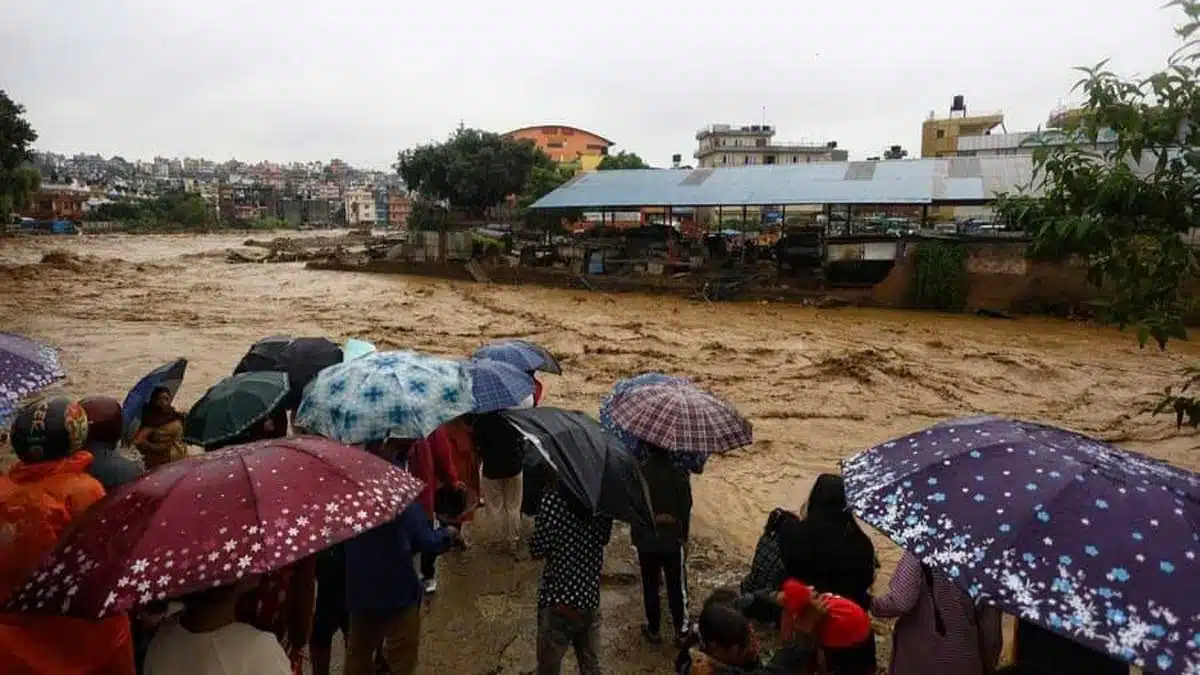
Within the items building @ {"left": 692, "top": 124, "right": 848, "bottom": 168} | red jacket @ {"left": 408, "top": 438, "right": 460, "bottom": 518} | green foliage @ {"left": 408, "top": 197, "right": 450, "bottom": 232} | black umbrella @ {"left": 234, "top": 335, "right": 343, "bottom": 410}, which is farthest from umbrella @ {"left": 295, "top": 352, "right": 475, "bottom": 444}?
building @ {"left": 692, "top": 124, "right": 848, "bottom": 168}

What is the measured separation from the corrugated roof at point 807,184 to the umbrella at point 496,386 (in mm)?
16840

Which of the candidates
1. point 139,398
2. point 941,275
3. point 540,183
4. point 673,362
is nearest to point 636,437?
point 139,398

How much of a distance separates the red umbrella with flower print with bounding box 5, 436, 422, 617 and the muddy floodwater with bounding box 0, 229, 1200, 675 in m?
2.11

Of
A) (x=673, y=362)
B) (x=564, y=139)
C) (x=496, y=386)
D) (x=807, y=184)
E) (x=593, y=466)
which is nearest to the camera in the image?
(x=593, y=466)

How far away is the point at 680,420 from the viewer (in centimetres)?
354

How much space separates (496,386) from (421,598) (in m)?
1.43

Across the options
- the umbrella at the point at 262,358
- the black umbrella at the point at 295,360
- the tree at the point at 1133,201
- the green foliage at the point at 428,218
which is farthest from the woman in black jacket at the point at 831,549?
the green foliage at the point at 428,218

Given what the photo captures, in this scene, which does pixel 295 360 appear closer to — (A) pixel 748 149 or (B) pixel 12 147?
(B) pixel 12 147

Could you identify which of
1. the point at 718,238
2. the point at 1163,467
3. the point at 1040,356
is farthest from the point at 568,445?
the point at 718,238

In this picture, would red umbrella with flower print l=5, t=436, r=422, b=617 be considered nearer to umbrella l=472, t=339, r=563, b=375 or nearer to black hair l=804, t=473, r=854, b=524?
black hair l=804, t=473, r=854, b=524

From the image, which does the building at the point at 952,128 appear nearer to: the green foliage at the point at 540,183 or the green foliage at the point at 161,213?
the green foliage at the point at 540,183

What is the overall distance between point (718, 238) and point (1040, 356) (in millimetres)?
11468

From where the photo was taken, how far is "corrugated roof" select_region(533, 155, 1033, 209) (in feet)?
64.0

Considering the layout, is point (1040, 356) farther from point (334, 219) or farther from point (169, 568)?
point (334, 219)
